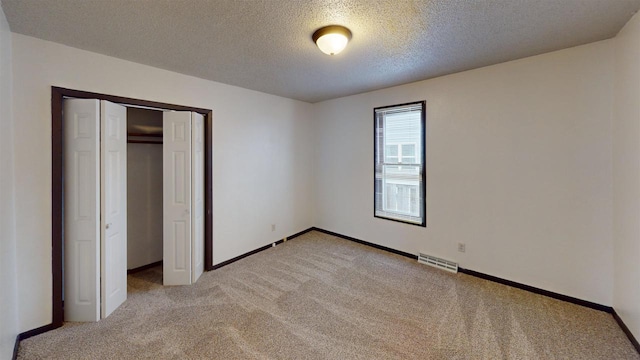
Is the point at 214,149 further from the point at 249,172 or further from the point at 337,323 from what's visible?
the point at 337,323

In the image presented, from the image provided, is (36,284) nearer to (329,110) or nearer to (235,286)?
(235,286)

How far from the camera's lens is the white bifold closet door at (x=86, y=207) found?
2.41 meters

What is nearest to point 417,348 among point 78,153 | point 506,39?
point 506,39

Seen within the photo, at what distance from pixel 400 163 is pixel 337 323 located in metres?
2.50

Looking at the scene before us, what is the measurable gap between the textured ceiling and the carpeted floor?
8.41 feet

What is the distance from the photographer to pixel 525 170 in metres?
2.89

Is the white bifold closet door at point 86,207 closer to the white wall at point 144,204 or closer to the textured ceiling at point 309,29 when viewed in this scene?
the textured ceiling at point 309,29

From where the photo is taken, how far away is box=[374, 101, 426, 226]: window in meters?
3.79

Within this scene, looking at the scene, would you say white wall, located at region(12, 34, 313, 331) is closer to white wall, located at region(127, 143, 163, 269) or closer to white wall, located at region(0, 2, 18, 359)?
white wall, located at region(0, 2, 18, 359)

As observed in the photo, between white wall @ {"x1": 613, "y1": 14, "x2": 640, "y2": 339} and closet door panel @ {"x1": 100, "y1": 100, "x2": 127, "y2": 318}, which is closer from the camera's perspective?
white wall @ {"x1": 613, "y1": 14, "x2": 640, "y2": 339}

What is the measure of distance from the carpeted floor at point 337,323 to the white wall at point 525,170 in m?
0.39

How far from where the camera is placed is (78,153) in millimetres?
2416

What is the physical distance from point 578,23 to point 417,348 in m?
2.93

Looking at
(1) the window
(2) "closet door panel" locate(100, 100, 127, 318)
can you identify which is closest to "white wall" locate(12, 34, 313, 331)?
(2) "closet door panel" locate(100, 100, 127, 318)
